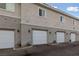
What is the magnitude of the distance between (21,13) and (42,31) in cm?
508

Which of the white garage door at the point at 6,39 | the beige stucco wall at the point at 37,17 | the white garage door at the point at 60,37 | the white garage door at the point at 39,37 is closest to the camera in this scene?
the white garage door at the point at 6,39

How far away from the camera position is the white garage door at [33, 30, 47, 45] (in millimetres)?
19550

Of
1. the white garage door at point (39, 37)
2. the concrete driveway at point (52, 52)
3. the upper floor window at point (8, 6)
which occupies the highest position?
the upper floor window at point (8, 6)

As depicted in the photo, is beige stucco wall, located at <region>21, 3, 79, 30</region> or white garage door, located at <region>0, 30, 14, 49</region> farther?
beige stucco wall, located at <region>21, 3, 79, 30</region>

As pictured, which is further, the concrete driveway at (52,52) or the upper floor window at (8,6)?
the upper floor window at (8,6)

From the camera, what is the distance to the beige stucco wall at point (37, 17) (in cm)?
1792

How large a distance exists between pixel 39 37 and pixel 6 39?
20.1 feet

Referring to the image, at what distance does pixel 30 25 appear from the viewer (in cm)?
1877

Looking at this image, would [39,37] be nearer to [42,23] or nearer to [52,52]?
[42,23]

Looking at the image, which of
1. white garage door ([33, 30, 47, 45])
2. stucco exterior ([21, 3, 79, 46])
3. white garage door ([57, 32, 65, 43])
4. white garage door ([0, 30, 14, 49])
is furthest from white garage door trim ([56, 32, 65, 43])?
white garage door ([0, 30, 14, 49])

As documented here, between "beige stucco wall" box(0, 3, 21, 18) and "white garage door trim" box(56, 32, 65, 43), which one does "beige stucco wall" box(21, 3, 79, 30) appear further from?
"white garage door trim" box(56, 32, 65, 43)

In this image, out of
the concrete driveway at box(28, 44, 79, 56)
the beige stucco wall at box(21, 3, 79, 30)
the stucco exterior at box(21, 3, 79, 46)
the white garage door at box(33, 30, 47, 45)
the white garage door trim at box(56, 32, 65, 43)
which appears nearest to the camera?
the concrete driveway at box(28, 44, 79, 56)

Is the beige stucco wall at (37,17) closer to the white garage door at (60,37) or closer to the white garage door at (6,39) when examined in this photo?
the white garage door at (60,37)

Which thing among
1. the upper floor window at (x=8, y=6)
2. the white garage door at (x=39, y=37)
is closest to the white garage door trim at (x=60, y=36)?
the white garage door at (x=39, y=37)
